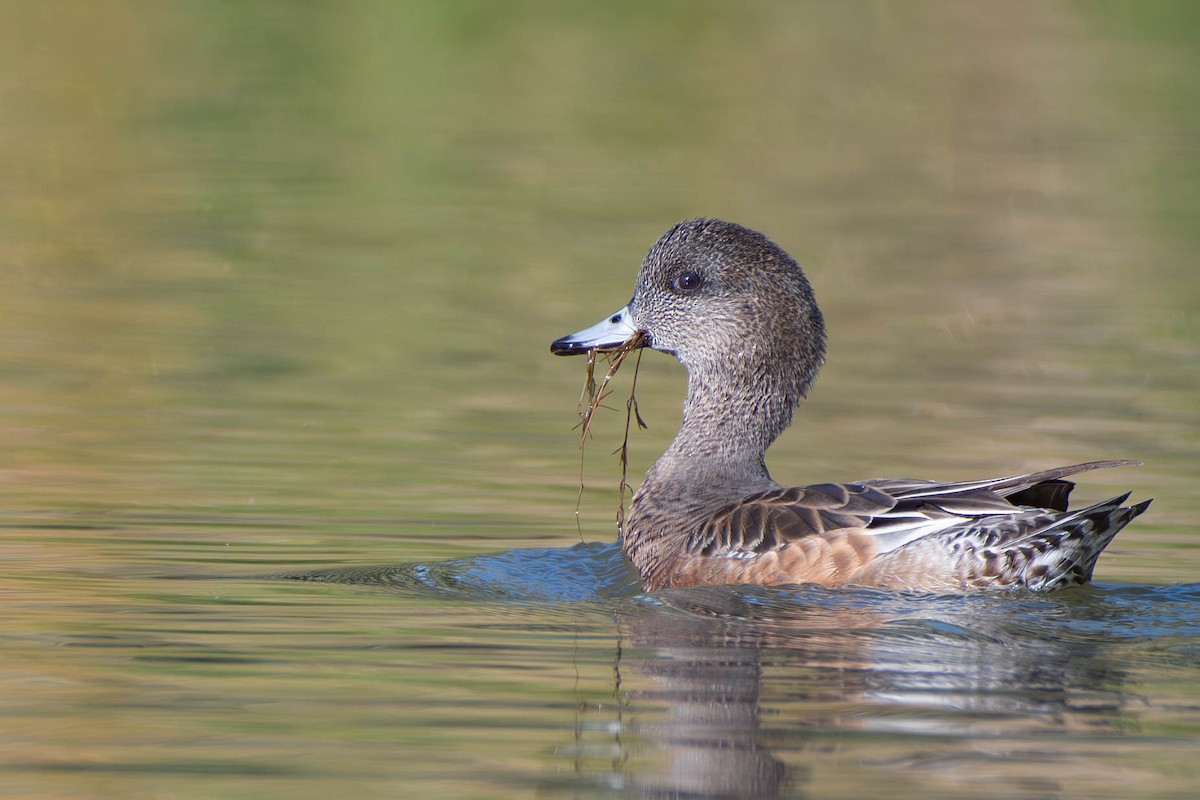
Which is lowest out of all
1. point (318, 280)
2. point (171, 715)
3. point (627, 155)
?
point (171, 715)

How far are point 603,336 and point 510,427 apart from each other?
186 centimetres

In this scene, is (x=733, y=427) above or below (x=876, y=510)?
above

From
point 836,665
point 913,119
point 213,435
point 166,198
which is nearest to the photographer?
point 836,665

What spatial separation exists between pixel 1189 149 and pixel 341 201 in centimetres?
899

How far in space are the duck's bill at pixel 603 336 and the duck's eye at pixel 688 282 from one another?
0.80 feet

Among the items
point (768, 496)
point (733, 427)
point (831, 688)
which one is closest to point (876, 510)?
point (768, 496)

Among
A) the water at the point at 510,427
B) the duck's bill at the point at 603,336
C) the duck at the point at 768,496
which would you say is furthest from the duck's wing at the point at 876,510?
the duck's bill at the point at 603,336

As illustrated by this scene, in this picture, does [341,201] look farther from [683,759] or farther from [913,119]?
[683,759]

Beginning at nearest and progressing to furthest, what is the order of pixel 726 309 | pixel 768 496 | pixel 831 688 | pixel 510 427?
pixel 831 688 < pixel 768 496 < pixel 726 309 < pixel 510 427

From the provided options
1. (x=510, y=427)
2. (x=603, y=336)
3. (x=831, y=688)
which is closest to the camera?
(x=831, y=688)

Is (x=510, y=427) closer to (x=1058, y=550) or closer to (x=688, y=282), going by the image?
(x=688, y=282)

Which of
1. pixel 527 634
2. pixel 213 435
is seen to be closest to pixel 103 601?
pixel 527 634

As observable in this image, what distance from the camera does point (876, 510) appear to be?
6871 mm

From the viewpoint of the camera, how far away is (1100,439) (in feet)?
32.5
